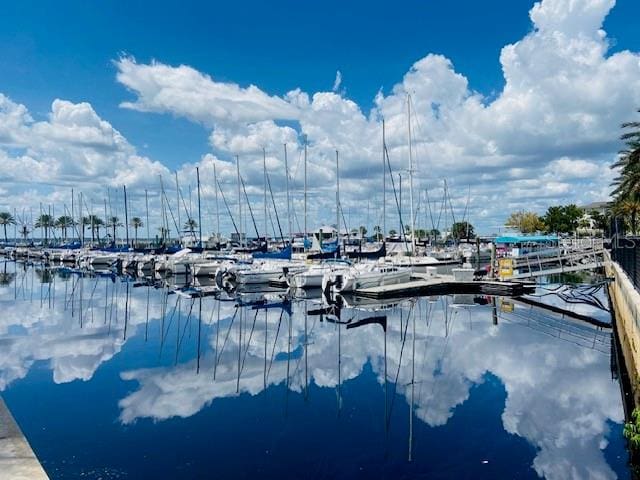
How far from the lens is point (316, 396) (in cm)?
1703

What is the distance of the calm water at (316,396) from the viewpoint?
11.8 m

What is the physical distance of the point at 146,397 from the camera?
1694 centimetres

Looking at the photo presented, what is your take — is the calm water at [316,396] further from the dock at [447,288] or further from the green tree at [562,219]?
the green tree at [562,219]

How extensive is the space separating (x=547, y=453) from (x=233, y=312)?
26013 mm

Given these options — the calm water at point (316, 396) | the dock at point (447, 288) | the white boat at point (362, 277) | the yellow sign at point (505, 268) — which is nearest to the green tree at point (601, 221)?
the yellow sign at point (505, 268)

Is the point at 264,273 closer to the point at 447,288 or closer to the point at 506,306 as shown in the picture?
the point at 447,288

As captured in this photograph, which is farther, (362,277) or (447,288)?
(447,288)

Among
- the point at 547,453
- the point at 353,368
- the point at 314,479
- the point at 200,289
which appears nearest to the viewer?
the point at 314,479

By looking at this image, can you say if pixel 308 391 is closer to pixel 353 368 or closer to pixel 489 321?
pixel 353 368

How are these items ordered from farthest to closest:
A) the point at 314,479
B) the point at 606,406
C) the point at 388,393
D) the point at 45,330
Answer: the point at 45,330 → the point at 388,393 → the point at 606,406 → the point at 314,479

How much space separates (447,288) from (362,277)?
766 cm

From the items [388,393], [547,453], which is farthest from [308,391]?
[547,453]

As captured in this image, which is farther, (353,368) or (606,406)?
(353,368)

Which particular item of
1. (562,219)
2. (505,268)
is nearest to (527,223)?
(562,219)
